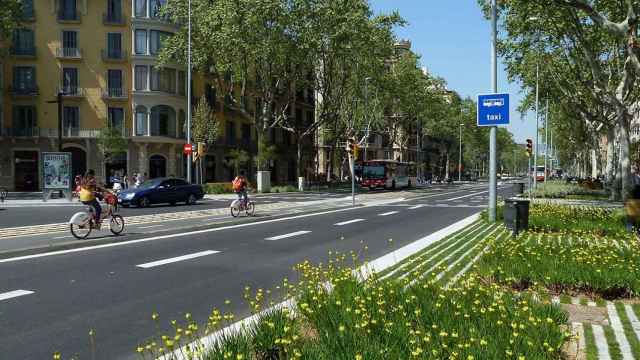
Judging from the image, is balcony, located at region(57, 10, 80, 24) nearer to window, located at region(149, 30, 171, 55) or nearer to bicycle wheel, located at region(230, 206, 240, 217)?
window, located at region(149, 30, 171, 55)

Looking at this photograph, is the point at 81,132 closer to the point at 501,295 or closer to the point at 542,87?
the point at 542,87

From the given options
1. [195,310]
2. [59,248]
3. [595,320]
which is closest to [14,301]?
[195,310]

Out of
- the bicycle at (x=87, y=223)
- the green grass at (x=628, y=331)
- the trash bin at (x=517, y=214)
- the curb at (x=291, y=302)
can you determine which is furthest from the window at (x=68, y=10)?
the green grass at (x=628, y=331)

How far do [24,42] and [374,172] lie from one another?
3288 cm

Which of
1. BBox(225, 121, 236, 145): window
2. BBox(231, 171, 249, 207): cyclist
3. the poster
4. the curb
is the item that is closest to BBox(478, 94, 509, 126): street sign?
the curb

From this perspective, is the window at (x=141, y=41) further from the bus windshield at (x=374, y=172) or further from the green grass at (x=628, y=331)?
the green grass at (x=628, y=331)

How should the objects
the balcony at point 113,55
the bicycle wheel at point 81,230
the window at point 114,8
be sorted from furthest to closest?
the window at point 114,8 → the balcony at point 113,55 → the bicycle wheel at point 81,230

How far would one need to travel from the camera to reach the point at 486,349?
419 centimetres

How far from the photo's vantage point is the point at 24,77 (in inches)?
1838

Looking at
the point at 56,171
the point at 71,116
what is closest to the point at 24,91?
the point at 71,116

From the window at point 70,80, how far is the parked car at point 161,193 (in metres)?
23.7

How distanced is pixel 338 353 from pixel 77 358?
8.25ft

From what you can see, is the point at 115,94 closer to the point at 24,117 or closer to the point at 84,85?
the point at 84,85

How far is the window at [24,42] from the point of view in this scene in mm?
46406
